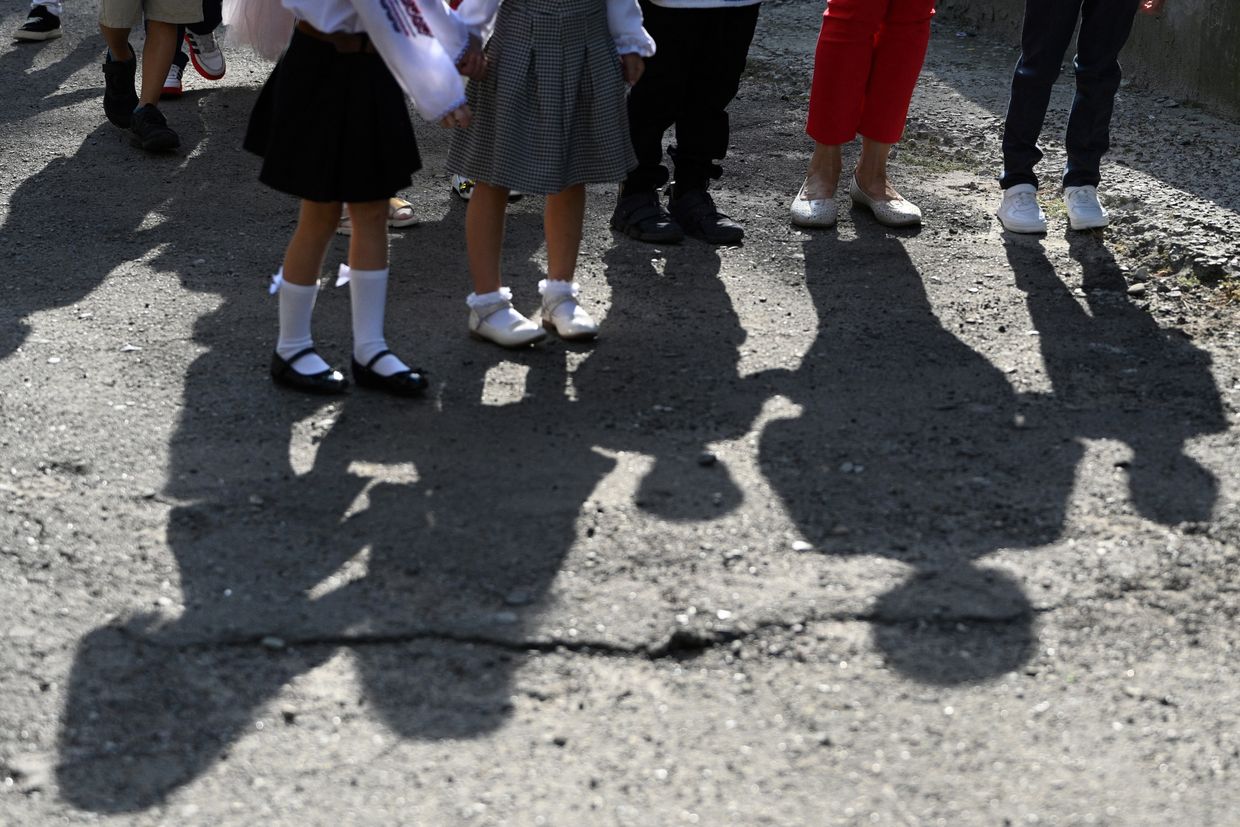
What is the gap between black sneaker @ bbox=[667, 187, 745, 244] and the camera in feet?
16.6

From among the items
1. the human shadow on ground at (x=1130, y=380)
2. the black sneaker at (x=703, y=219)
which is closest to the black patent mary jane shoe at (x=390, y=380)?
the black sneaker at (x=703, y=219)

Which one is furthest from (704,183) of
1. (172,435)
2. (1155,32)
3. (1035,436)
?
(1155,32)

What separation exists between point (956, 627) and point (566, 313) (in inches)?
69.6

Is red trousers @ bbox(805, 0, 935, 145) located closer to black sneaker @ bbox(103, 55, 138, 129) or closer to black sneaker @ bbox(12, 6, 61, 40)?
black sneaker @ bbox(103, 55, 138, 129)

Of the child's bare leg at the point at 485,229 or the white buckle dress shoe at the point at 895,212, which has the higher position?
the child's bare leg at the point at 485,229

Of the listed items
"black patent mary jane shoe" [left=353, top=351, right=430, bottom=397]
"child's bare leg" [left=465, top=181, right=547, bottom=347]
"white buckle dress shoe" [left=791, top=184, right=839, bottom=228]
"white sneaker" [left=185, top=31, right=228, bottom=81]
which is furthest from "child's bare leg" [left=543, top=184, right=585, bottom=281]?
"white sneaker" [left=185, top=31, right=228, bottom=81]

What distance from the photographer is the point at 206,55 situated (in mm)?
7109

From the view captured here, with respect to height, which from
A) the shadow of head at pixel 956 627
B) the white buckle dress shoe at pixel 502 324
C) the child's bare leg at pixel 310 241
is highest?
the child's bare leg at pixel 310 241

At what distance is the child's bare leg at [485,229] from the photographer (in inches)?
163

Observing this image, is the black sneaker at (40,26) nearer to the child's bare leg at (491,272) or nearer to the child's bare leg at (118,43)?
the child's bare leg at (118,43)

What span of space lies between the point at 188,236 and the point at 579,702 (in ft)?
10.3

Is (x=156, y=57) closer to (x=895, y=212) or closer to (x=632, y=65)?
(x=632, y=65)

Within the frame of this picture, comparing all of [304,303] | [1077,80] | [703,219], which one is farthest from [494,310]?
[1077,80]

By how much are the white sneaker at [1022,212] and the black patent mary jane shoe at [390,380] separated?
2402mm
